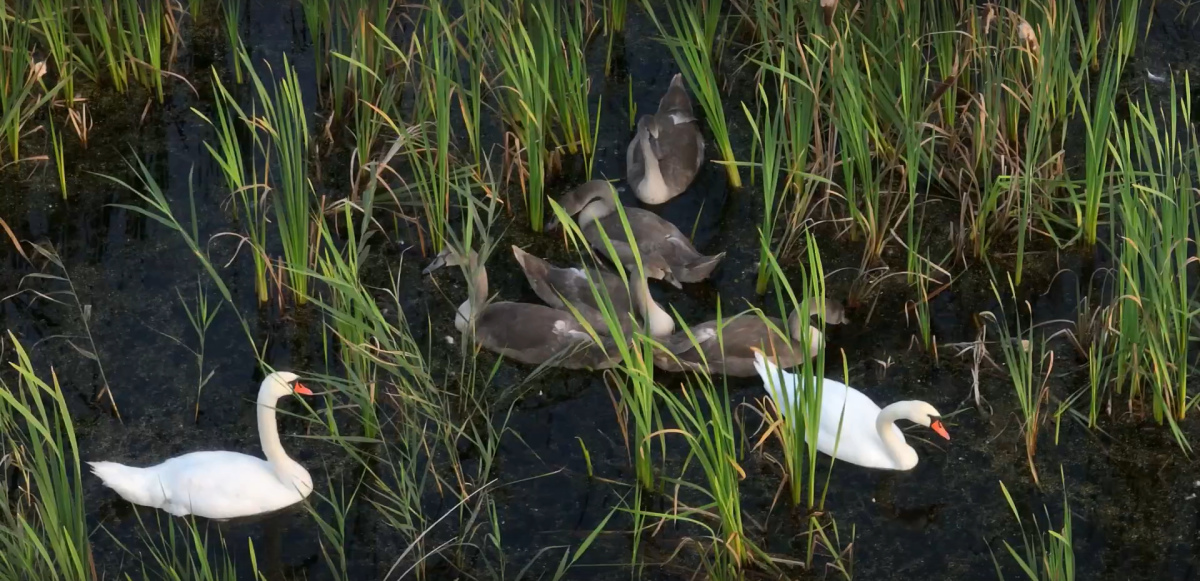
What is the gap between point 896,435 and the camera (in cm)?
476

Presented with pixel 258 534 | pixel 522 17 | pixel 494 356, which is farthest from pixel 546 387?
pixel 522 17

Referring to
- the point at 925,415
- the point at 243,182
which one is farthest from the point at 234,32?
the point at 925,415

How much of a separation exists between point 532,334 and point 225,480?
118 cm

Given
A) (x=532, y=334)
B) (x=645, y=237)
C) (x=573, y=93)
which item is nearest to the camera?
(x=532, y=334)

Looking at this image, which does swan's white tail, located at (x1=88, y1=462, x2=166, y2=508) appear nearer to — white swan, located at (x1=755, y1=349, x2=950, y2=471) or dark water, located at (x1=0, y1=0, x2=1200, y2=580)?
dark water, located at (x1=0, y1=0, x2=1200, y2=580)

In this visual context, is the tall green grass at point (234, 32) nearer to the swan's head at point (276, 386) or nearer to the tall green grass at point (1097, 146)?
the swan's head at point (276, 386)

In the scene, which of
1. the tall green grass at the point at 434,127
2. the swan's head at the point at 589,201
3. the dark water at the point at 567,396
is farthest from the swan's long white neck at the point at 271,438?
the swan's head at the point at 589,201

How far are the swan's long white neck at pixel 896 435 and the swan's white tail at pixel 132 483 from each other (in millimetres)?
2147

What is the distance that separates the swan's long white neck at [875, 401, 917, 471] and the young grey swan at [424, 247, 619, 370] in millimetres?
934

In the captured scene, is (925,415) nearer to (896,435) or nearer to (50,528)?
(896,435)

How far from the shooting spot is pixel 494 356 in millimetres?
5312

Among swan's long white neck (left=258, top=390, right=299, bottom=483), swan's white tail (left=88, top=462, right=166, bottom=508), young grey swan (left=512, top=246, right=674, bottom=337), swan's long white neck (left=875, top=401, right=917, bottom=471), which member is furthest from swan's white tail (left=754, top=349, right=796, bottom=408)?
swan's white tail (left=88, top=462, right=166, bottom=508)

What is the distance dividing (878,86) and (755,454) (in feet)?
5.04

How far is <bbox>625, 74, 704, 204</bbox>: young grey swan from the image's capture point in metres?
6.00
